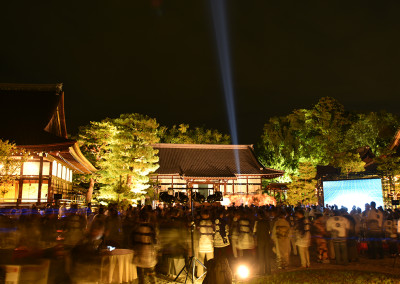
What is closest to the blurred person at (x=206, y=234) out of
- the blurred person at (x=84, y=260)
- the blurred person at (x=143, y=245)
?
the blurred person at (x=143, y=245)

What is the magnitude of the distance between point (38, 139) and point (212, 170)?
19767 mm

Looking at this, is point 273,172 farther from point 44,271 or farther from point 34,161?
point 44,271

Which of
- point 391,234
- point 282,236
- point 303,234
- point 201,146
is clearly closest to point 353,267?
point 303,234

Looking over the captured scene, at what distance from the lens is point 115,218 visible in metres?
9.96

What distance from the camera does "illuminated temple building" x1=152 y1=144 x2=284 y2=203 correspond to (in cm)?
3366

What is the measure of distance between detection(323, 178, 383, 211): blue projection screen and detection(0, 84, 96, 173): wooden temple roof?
16.1m

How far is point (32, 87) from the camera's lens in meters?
26.8

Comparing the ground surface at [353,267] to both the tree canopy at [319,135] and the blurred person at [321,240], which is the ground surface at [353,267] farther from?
the tree canopy at [319,135]

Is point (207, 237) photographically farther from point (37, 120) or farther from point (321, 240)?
point (37, 120)

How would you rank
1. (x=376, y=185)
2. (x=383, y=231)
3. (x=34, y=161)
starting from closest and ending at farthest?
(x=383, y=231), (x=376, y=185), (x=34, y=161)

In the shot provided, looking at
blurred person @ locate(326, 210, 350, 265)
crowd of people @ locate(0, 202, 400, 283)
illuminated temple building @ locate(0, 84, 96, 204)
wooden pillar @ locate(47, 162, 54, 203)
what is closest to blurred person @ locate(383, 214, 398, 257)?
crowd of people @ locate(0, 202, 400, 283)

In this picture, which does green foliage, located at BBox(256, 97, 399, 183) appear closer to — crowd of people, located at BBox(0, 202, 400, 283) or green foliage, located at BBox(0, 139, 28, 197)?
crowd of people, located at BBox(0, 202, 400, 283)

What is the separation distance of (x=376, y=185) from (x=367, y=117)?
2949 cm

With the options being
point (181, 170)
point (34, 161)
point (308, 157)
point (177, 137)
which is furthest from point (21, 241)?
point (177, 137)
